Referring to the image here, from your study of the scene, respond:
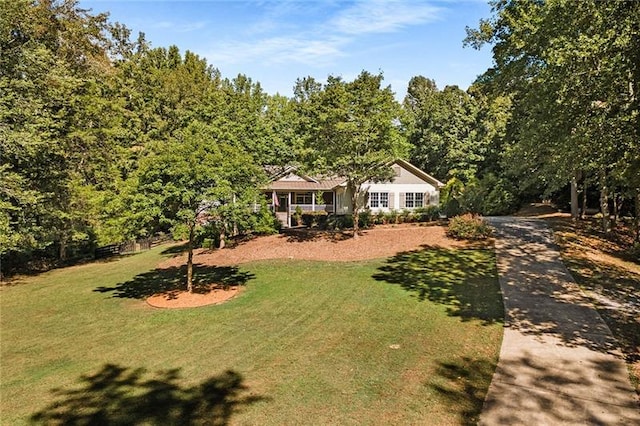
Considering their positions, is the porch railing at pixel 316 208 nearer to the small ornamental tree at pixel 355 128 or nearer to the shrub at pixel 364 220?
the shrub at pixel 364 220

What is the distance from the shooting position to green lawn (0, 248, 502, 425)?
592cm

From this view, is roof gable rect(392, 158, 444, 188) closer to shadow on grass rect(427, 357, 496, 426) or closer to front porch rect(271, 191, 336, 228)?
front porch rect(271, 191, 336, 228)

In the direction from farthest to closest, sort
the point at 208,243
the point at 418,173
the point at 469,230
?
1. the point at 418,173
2. the point at 208,243
3. the point at 469,230

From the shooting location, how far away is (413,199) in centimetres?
3081

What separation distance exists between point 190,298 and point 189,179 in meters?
4.06

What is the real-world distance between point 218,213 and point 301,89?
52.0 metres

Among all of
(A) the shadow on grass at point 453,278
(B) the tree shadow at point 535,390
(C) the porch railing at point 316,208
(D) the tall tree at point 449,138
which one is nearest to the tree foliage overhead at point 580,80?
(B) the tree shadow at point 535,390

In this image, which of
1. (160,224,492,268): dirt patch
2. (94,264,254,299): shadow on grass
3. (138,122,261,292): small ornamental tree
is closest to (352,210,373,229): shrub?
(160,224,492,268): dirt patch

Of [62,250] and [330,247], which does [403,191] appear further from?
[62,250]

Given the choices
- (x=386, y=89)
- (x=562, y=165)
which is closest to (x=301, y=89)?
(x=386, y=89)

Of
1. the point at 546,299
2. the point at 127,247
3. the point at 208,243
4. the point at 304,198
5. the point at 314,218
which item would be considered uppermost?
the point at 304,198

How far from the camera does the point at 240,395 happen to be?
6297mm

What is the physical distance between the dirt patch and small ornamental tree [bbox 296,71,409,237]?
2563 millimetres

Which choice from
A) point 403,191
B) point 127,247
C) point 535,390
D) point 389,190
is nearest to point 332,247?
point 389,190
